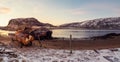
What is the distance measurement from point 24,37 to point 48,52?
470 cm

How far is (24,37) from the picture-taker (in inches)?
1111

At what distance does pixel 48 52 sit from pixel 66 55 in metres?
1.74

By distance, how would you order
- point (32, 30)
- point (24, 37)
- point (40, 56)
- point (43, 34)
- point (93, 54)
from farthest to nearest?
1. point (43, 34)
2. point (32, 30)
3. point (24, 37)
4. point (93, 54)
5. point (40, 56)

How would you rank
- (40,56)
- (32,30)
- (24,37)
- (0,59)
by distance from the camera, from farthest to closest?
(32,30) < (24,37) < (40,56) < (0,59)

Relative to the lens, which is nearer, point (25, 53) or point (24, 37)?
point (25, 53)

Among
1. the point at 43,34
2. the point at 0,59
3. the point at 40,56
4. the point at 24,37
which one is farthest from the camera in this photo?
the point at 43,34

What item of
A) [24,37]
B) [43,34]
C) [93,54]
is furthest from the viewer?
[43,34]

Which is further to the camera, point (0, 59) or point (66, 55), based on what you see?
point (66, 55)

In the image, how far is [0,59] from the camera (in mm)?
20938

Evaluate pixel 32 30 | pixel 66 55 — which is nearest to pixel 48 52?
pixel 66 55

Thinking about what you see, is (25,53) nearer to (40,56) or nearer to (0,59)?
(40,56)

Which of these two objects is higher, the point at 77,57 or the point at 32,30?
the point at 32,30

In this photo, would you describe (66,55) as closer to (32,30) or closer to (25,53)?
(25,53)

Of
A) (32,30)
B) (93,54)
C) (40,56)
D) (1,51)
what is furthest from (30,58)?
(32,30)
